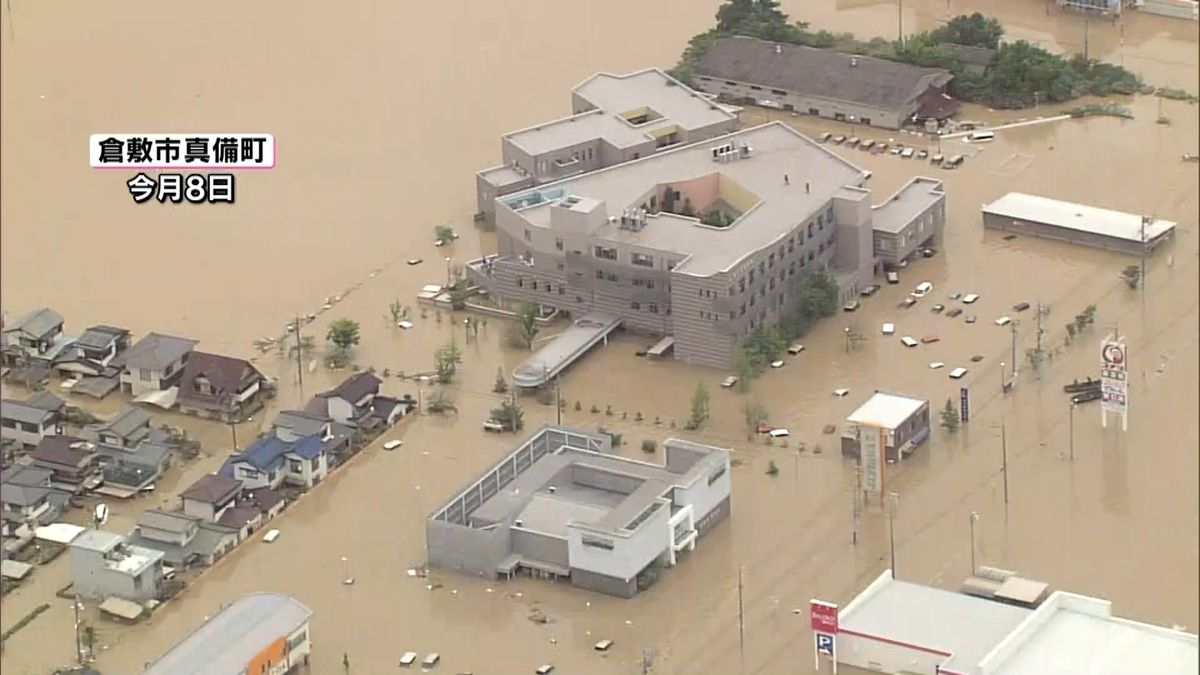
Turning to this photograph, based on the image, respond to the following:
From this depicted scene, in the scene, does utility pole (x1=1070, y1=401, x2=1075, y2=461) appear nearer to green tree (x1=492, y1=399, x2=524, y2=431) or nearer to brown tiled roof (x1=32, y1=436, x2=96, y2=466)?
green tree (x1=492, y1=399, x2=524, y2=431)

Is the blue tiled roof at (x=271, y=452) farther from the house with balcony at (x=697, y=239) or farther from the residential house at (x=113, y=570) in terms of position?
the house with balcony at (x=697, y=239)

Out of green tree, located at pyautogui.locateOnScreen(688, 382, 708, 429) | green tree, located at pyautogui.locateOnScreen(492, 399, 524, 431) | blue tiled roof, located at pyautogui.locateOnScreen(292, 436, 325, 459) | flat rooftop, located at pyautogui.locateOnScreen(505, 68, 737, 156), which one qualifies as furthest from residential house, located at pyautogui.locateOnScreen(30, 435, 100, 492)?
flat rooftop, located at pyautogui.locateOnScreen(505, 68, 737, 156)

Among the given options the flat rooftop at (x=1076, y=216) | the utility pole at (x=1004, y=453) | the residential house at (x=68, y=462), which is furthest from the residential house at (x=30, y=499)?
the flat rooftop at (x=1076, y=216)

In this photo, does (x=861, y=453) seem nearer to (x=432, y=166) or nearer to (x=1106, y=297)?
(x=1106, y=297)

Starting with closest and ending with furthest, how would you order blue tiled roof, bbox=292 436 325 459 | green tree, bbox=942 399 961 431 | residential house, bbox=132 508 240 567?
1. residential house, bbox=132 508 240 567
2. blue tiled roof, bbox=292 436 325 459
3. green tree, bbox=942 399 961 431

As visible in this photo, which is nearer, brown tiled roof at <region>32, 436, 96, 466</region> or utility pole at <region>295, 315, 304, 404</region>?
brown tiled roof at <region>32, 436, 96, 466</region>

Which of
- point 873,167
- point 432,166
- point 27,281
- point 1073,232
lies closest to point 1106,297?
point 1073,232
